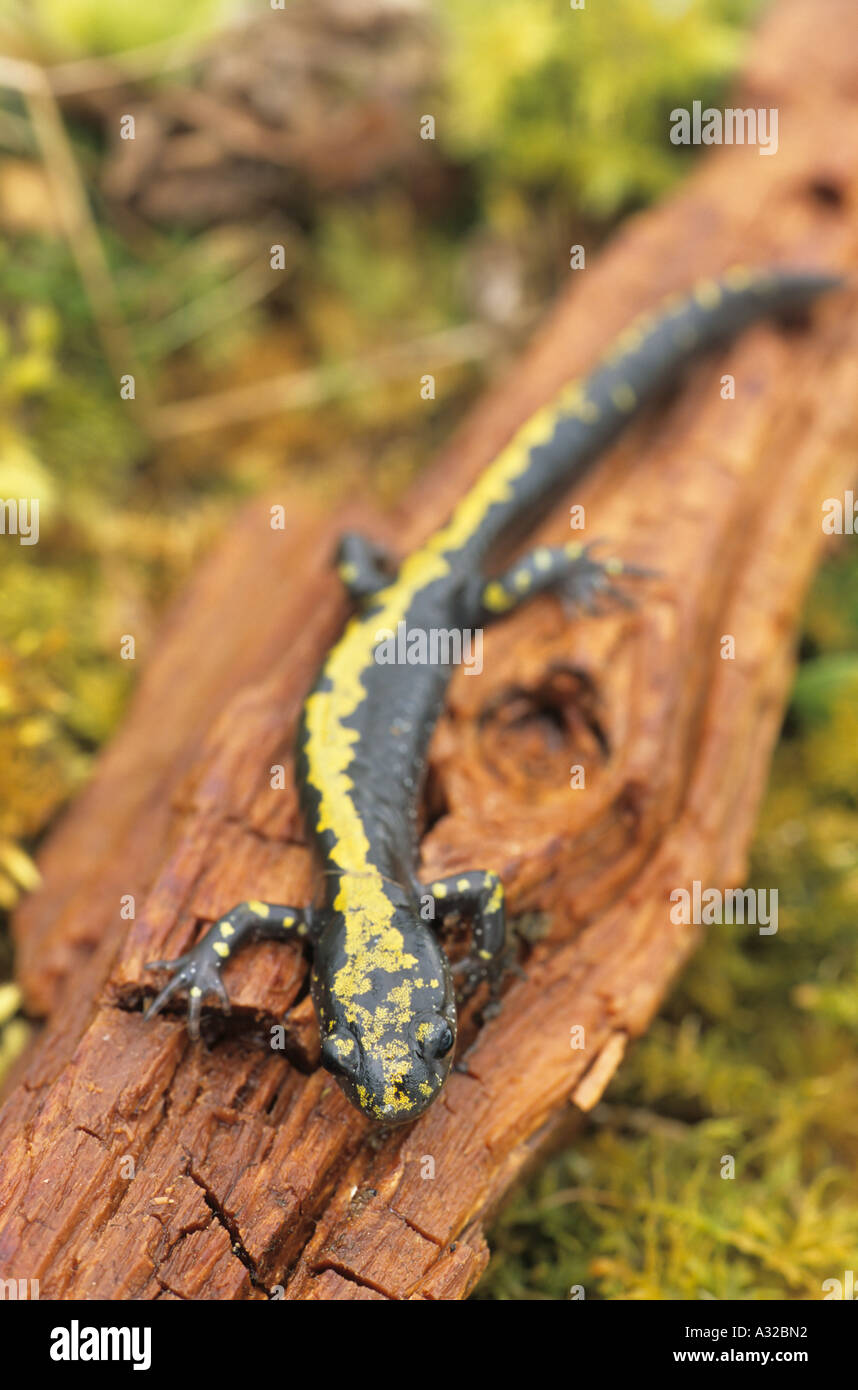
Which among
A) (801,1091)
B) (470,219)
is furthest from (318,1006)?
(470,219)

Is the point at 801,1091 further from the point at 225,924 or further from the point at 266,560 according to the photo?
the point at 266,560

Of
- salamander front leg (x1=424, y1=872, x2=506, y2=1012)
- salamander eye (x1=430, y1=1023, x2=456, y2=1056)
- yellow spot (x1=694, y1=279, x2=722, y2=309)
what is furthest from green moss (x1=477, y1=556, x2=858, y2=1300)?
yellow spot (x1=694, y1=279, x2=722, y2=309)

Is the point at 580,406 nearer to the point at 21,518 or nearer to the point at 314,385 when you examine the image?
the point at 314,385

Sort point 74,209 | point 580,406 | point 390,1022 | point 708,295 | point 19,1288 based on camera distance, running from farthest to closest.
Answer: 1. point 74,209
2. point 708,295
3. point 580,406
4. point 390,1022
5. point 19,1288

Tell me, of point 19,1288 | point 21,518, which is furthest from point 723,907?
point 21,518

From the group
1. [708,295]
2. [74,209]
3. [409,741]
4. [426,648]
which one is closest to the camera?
[409,741]

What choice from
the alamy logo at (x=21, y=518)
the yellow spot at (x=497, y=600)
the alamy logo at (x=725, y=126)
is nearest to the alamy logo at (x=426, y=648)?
the yellow spot at (x=497, y=600)

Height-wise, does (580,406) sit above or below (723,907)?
above
